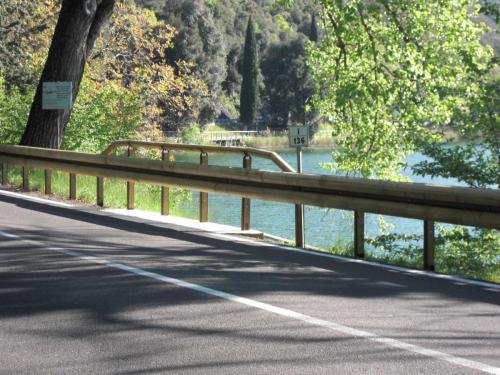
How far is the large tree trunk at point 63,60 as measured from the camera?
788 inches

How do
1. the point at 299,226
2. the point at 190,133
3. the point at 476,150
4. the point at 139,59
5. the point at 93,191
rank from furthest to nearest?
the point at 190,133, the point at 139,59, the point at 93,191, the point at 476,150, the point at 299,226

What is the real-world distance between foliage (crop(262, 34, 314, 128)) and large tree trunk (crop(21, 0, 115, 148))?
78272 millimetres

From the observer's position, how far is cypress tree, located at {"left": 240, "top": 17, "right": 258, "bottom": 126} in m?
96.9

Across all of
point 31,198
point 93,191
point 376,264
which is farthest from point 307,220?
point 376,264


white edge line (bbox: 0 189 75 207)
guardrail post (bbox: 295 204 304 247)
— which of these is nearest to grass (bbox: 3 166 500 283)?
white edge line (bbox: 0 189 75 207)

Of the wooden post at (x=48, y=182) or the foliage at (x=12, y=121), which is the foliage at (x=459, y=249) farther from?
the foliage at (x=12, y=121)

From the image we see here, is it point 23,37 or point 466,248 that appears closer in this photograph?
point 466,248

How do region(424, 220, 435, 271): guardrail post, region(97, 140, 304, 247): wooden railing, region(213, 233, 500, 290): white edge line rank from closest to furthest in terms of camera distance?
region(213, 233, 500, 290): white edge line < region(424, 220, 435, 271): guardrail post < region(97, 140, 304, 247): wooden railing

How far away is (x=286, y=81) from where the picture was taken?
100 meters

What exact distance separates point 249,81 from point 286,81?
12.8 ft

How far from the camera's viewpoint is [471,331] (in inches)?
251

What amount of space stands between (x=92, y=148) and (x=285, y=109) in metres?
78.2

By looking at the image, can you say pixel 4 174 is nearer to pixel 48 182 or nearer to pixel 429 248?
pixel 48 182

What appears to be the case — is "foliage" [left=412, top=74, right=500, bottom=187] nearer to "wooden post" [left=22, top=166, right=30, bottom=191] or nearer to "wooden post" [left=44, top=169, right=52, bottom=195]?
"wooden post" [left=44, top=169, right=52, bottom=195]
